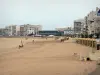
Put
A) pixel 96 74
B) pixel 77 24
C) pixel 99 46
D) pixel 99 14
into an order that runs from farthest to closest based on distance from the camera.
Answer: pixel 77 24, pixel 99 46, pixel 96 74, pixel 99 14

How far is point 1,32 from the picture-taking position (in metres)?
180

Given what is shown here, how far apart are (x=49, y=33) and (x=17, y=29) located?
28278 mm

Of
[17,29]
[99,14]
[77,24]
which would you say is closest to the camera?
[99,14]

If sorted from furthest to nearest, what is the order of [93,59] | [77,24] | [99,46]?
[77,24] → [99,46] → [93,59]

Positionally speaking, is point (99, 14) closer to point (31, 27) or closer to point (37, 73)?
point (37, 73)

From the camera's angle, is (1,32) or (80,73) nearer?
(80,73)

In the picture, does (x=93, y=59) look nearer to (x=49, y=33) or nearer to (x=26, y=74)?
(x=26, y=74)

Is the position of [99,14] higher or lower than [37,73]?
higher

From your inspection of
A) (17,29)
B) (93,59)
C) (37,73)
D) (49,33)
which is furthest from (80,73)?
(17,29)

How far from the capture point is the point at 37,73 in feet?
34.8

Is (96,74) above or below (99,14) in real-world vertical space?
below

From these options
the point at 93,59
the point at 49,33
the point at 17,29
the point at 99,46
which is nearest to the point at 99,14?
the point at 93,59

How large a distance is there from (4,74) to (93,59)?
21.2 feet

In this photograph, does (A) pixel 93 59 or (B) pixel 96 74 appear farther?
(A) pixel 93 59
